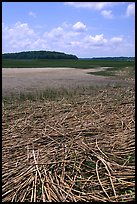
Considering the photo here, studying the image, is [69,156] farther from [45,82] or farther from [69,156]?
[45,82]

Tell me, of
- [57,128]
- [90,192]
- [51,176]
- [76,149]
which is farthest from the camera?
[57,128]

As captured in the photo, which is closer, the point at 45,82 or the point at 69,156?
the point at 69,156

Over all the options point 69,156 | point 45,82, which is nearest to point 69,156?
point 69,156

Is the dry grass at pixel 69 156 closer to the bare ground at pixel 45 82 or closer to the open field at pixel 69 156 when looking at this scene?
the open field at pixel 69 156

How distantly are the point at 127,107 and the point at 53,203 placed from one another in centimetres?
418

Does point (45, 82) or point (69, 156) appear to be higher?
point (45, 82)

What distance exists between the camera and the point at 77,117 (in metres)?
5.85

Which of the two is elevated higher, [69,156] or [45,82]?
[45,82]

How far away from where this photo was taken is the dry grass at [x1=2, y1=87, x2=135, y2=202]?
115 inches

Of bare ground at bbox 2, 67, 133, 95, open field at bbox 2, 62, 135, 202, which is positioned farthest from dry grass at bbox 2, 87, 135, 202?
bare ground at bbox 2, 67, 133, 95

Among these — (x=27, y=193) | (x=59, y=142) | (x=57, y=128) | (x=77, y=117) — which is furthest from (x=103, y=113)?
(x=27, y=193)

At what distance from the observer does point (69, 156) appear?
3.77 meters

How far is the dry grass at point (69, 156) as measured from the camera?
2.92 m

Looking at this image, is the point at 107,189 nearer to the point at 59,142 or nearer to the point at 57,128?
the point at 59,142
